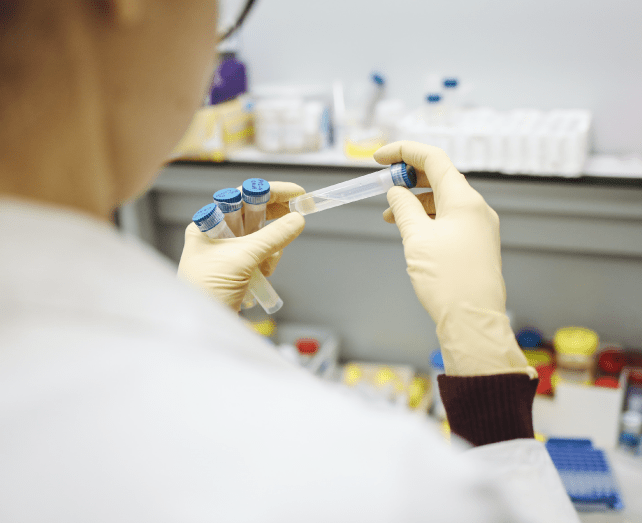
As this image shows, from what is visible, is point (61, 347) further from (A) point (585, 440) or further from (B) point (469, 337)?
(A) point (585, 440)

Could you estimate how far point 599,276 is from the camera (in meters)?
1.61

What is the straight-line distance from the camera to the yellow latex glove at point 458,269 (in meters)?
0.70

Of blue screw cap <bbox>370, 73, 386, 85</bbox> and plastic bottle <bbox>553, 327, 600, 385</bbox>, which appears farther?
blue screw cap <bbox>370, 73, 386, 85</bbox>

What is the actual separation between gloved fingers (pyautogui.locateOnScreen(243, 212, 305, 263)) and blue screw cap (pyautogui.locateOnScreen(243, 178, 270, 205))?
1.7 inches

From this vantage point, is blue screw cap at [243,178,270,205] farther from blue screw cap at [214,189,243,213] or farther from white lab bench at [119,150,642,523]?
white lab bench at [119,150,642,523]

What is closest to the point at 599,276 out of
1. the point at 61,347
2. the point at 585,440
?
the point at 585,440

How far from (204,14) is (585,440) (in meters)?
1.43

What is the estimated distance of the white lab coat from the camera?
0.25 m

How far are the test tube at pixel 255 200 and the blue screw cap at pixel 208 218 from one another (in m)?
0.05

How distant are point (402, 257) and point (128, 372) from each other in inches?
61.6

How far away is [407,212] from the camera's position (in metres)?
0.86

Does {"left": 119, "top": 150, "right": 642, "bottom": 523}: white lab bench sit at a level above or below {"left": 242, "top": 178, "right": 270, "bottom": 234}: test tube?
below

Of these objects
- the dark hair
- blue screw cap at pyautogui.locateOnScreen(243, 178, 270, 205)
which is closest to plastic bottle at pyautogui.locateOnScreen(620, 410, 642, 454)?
blue screw cap at pyautogui.locateOnScreen(243, 178, 270, 205)

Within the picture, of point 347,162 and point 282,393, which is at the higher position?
point 282,393
